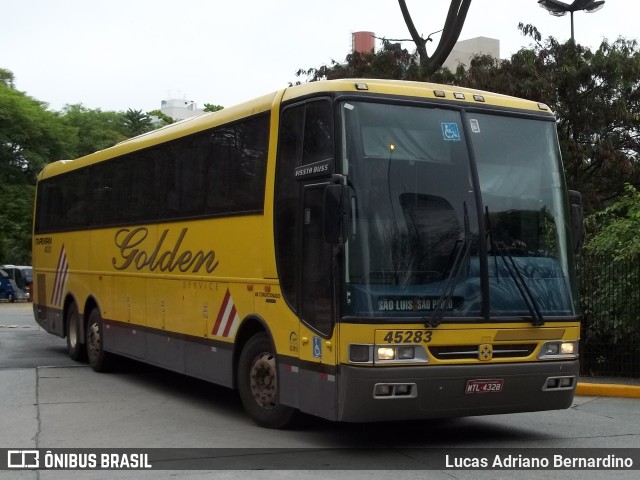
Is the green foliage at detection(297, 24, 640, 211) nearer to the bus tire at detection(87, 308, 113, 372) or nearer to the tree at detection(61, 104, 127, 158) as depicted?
the bus tire at detection(87, 308, 113, 372)

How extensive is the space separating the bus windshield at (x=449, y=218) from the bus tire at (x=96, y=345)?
7.82 m

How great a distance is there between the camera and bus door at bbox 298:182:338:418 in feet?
26.0

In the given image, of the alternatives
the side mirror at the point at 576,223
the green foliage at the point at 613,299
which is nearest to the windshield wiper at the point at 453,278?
the side mirror at the point at 576,223

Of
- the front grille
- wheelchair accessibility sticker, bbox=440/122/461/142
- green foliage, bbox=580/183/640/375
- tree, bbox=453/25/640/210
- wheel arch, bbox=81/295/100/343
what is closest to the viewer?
the front grille

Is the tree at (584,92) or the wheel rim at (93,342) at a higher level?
the tree at (584,92)

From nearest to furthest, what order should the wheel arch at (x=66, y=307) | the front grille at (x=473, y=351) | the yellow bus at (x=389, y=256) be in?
Result: the yellow bus at (x=389, y=256)
the front grille at (x=473, y=351)
the wheel arch at (x=66, y=307)

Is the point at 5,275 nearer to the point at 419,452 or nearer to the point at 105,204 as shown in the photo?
the point at 105,204

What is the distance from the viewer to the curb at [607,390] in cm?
1251

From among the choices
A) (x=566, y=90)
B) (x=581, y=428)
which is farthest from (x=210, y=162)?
(x=566, y=90)

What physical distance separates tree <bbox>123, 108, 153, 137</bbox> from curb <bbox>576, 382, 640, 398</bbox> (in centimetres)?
4444

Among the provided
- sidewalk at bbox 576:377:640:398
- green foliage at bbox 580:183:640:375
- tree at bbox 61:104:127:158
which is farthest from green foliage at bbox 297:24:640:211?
tree at bbox 61:104:127:158

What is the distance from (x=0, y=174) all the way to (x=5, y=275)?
850 cm

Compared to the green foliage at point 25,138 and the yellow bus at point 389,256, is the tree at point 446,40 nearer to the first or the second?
the yellow bus at point 389,256

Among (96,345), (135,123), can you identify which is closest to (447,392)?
(96,345)
